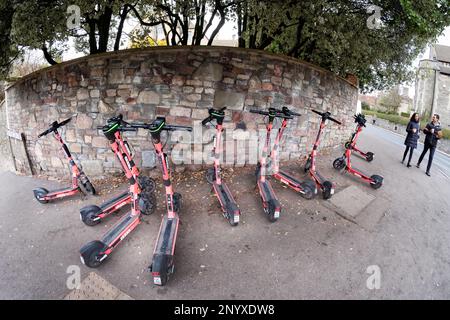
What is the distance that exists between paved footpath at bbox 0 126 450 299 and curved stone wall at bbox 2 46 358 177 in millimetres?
1083

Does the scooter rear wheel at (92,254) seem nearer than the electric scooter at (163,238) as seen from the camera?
No

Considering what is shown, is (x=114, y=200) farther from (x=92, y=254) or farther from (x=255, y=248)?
(x=255, y=248)

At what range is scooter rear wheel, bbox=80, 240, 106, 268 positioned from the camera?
9.74ft

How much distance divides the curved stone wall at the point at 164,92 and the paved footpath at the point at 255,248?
1.08 meters

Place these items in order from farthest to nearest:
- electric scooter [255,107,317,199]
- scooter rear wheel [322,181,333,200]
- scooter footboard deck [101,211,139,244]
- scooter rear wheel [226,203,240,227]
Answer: scooter rear wheel [322,181,333,200]
electric scooter [255,107,317,199]
scooter rear wheel [226,203,240,227]
scooter footboard deck [101,211,139,244]

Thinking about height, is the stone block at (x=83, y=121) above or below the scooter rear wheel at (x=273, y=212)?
above

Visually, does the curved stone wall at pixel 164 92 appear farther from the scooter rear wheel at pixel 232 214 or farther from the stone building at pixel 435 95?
the stone building at pixel 435 95

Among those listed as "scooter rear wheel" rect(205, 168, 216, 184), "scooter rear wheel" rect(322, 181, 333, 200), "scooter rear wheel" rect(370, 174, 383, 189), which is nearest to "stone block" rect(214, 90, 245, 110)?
"scooter rear wheel" rect(205, 168, 216, 184)

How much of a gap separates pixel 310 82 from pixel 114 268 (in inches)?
229

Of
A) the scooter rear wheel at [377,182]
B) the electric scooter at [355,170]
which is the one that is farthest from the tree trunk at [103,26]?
the scooter rear wheel at [377,182]

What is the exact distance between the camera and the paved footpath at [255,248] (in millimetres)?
2920

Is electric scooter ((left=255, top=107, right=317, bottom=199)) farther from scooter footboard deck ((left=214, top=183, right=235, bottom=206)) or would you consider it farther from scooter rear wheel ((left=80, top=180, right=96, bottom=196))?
scooter rear wheel ((left=80, top=180, right=96, bottom=196))
